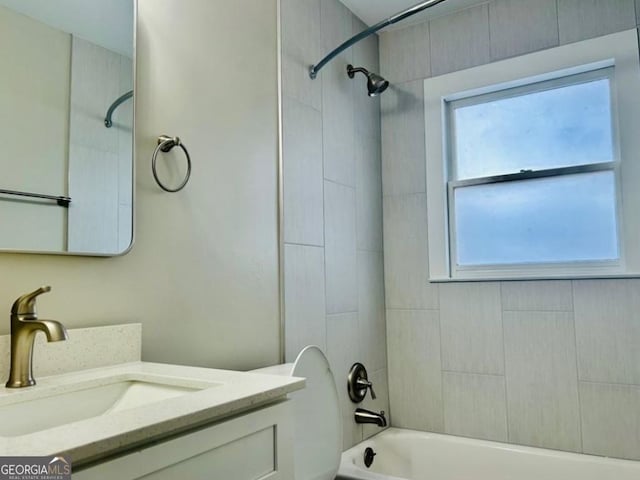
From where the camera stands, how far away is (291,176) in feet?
6.52

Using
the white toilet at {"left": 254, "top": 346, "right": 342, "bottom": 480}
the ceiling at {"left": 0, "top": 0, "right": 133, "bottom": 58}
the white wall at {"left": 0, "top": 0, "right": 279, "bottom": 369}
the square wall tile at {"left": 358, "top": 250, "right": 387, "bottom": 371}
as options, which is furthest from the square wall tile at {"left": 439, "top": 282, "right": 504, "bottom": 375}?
the ceiling at {"left": 0, "top": 0, "right": 133, "bottom": 58}

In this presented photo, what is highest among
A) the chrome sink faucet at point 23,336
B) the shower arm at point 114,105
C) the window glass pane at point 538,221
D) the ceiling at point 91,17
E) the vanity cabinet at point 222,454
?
the ceiling at point 91,17

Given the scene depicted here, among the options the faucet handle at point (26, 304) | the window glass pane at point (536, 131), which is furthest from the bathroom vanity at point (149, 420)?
the window glass pane at point (536, 131)

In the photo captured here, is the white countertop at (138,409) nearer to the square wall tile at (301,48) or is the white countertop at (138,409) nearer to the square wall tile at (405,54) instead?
the square wall tile at (301,48)

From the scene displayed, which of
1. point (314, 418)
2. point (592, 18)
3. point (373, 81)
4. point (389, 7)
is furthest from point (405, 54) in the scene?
point (314, 418)

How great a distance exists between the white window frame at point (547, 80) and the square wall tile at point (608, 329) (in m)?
0.07

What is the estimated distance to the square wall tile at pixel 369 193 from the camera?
2.49 m

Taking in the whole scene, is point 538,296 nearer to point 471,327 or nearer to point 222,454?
point 471,327

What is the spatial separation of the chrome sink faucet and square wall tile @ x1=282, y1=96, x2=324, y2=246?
41.2 inches

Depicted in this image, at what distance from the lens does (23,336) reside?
0.98 meters

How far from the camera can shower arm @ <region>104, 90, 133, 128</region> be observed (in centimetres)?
126

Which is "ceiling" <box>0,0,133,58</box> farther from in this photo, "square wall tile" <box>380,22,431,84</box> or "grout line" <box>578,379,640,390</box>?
"grout line" <box>578,379,640,390</box>

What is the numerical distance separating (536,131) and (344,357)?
144 centimetres

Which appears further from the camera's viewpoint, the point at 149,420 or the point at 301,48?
the point at 301,48
